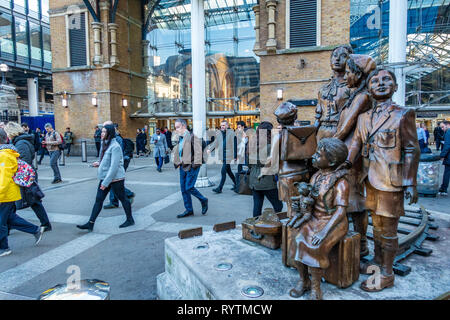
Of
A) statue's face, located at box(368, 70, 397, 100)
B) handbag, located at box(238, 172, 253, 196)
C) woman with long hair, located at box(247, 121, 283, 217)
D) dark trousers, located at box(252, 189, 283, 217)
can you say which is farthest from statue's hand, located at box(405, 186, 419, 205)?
handbag, located at box(238, 172, 253, 196)

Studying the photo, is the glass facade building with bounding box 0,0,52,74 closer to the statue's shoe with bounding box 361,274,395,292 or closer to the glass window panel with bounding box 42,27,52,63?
the glass window panel with bounding box 42,27,52,63

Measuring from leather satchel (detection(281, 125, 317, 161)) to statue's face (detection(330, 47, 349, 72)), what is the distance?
64cm

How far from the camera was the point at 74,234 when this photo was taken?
5.05 m

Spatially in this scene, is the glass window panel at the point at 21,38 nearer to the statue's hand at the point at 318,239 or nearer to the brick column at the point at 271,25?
the brick column at the point at 271,25

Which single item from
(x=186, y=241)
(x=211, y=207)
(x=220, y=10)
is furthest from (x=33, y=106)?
(x=186, y=241)

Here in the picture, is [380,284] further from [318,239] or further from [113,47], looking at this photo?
[113,47]

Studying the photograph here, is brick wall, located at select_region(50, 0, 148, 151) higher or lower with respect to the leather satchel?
higher

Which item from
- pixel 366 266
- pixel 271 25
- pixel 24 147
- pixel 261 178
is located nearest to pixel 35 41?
pixel 271 25

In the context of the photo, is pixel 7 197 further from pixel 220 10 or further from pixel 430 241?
pixel 220 10

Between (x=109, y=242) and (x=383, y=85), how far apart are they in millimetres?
4190

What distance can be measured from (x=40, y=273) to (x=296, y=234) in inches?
124

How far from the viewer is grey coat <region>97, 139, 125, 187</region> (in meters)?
5.05

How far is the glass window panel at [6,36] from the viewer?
2508cm
